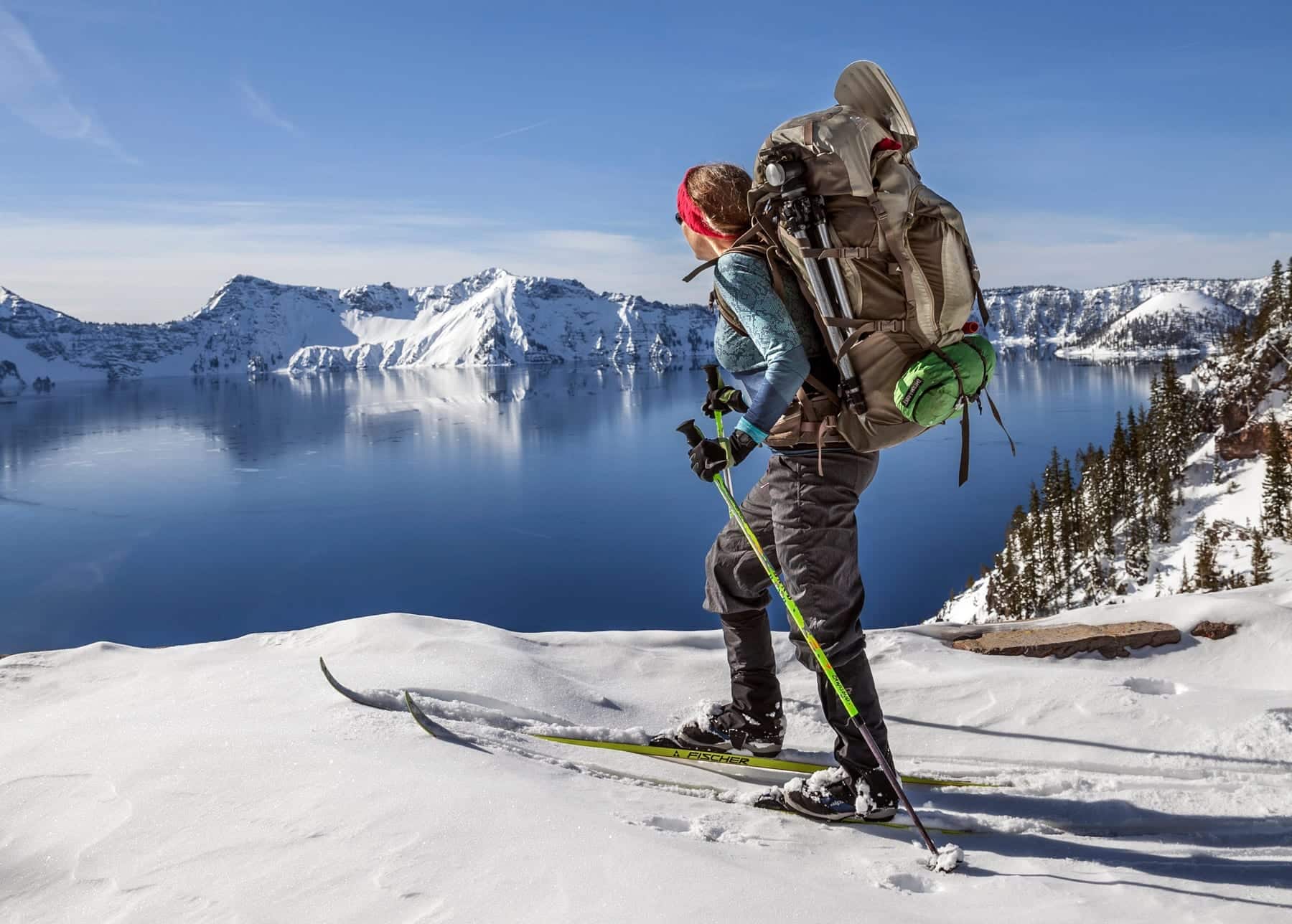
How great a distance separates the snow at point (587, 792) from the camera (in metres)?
2.60

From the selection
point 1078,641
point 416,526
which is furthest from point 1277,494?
point 1078,641

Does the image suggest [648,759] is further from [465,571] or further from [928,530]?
[928,530]

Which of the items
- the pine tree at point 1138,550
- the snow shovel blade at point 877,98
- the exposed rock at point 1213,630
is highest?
the snow shovel blade at point 877,98

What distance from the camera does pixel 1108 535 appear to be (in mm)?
63125

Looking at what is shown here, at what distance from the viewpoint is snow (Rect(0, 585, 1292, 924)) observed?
2.60 m

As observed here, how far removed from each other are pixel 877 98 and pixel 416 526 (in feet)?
200

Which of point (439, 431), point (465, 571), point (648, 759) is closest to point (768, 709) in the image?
point (648, 759)

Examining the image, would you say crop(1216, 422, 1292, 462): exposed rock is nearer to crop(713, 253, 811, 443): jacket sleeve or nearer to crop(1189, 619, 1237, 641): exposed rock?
crop(1189, 619, 1237, 641): exposed rock

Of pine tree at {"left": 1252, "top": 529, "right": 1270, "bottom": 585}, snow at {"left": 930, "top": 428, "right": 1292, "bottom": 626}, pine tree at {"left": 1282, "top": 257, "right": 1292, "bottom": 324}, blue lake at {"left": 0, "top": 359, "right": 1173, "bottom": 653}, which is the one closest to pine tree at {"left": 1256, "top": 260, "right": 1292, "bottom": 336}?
→ pine tree at {"left": 1282, "top": 257, "right": 1292, "bottom": 324}

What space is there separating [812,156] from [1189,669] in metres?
4.57

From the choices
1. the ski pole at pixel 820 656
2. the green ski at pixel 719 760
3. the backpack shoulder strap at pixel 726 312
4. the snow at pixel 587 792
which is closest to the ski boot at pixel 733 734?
the green ski at pixel 719 760

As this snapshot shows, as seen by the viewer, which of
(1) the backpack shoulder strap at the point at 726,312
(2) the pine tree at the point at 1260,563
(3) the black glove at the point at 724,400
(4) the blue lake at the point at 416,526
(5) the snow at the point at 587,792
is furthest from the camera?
(4) the blue lake at the point at 416,526

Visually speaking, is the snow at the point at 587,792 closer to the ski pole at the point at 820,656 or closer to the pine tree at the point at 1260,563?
the ski pole at the point at 820,656

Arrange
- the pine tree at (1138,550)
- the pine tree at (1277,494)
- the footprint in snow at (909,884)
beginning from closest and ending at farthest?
the footprint in snow at (909,884) → the pine tree at (1277,494) → the pine tree at (1138,550)
